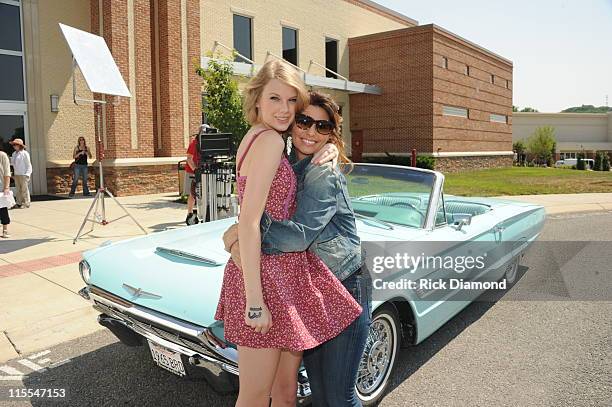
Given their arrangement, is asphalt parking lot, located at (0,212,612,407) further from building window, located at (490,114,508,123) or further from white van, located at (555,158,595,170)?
white van, located at (555,158,595,170)

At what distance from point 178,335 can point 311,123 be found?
4.60 feet

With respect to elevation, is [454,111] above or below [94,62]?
above

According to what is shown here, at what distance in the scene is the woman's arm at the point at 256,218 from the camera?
5.83 ft

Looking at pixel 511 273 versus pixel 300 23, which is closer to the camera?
pixel 511 273

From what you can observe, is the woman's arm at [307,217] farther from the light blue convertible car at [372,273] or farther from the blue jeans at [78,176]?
the blue jeans at [78,176]

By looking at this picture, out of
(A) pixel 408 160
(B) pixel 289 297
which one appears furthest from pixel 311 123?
(A) pixel 408 160

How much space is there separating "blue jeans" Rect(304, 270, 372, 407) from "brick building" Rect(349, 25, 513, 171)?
26023 millimetres

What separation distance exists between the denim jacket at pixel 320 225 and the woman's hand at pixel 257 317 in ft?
0.67

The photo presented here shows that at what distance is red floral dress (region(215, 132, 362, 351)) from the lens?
185 centimetres

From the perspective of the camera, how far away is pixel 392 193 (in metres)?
4.16

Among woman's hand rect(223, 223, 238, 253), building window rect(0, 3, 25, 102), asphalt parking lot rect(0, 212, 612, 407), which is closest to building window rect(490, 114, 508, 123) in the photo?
building window rect(0, 3, 25, 102)

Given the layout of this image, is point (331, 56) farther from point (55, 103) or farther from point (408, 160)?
point (55, 103)

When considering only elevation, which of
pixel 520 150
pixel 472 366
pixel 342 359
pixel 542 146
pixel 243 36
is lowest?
pixel 472 366

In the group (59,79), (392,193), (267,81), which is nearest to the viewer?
(267,81)
